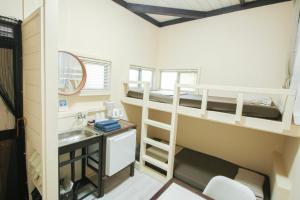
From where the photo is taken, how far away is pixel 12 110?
1515 mm

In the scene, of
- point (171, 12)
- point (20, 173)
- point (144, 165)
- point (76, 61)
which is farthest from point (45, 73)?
point (171, 12)

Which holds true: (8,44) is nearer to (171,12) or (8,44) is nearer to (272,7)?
(171,12)

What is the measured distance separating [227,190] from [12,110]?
6.95 feet

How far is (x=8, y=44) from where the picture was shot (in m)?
1.41

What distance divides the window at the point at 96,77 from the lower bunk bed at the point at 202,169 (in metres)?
1.42

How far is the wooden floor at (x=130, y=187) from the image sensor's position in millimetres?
2010

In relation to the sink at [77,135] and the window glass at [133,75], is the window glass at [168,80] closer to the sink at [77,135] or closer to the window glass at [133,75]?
the window glass at [133,75]

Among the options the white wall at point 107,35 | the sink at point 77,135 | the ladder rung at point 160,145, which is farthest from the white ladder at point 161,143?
the sink at point 77,135

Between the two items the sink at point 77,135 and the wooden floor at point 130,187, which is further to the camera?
the wooden floor at point 130,187

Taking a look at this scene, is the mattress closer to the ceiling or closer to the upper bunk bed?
the upper bunk bed

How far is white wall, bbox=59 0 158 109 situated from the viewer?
194 cm

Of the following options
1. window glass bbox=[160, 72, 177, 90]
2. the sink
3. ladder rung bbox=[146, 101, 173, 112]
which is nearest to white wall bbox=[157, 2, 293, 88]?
window glass bbox=[160, 72, 177, 90]

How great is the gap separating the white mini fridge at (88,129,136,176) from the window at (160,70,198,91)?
5.34ft

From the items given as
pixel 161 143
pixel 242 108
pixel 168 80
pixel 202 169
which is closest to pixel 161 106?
pixel 161 143
